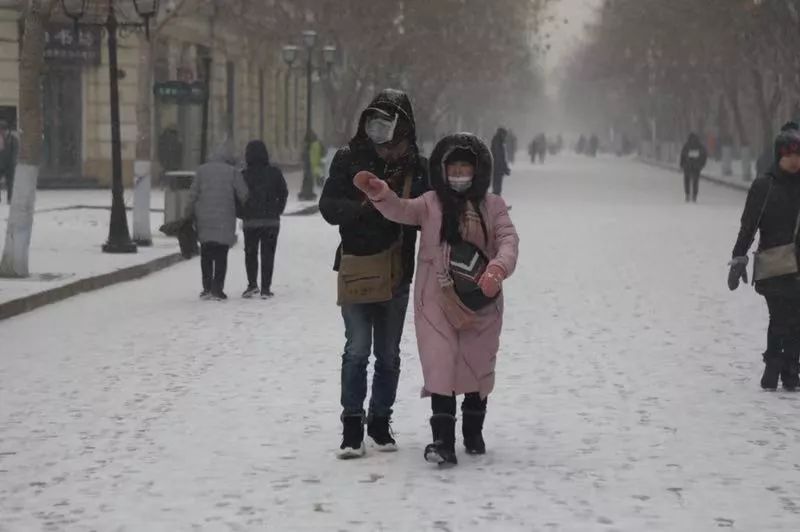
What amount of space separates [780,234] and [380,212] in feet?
11.0

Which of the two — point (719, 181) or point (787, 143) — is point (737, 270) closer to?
point (787, 143)

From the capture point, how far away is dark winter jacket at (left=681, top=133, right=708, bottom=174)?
38844 mm

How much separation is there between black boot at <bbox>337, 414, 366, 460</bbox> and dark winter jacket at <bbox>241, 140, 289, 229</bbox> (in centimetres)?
789

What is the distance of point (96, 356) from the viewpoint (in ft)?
38.0

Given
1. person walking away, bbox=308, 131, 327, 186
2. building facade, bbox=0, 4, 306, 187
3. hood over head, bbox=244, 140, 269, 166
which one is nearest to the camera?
hood over head, bbox=244, 140, 269, 166

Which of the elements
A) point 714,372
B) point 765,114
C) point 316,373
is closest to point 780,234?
point 714,372

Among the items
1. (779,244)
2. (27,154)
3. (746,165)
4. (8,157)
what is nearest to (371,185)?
(779,244)

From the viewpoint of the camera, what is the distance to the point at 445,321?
7402 mm

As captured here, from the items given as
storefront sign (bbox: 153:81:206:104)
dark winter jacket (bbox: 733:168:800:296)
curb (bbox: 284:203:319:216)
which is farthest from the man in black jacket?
curb (bbox: 284:203:319:216)

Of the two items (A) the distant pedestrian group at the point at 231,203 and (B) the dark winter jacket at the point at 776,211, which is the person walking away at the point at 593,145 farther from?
(B) the dark winter jacket at the point at 776,211

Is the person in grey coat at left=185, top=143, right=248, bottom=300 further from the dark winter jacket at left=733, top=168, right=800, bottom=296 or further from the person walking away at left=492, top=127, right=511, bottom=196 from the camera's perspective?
the person walking away at left=492, top=127, right=511, bottom=196

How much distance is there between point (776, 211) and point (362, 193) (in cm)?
325

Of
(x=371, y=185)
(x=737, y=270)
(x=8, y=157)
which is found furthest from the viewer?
(x=8, y=157)

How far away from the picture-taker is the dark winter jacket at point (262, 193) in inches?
608
